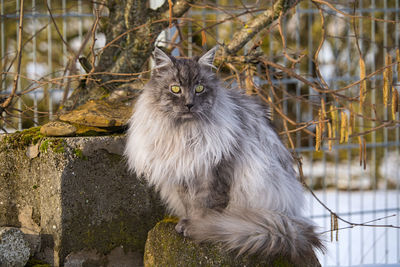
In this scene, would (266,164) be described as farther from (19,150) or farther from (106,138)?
(19,150)

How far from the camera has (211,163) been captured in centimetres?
224

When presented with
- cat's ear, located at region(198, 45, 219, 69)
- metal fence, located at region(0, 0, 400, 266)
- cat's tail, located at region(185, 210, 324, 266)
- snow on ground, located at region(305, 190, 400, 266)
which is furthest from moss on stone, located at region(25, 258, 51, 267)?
snow on ground, located at region(305, 190, 400, 266)

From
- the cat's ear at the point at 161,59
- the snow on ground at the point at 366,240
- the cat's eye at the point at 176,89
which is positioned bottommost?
the snow on ground at the point at 366,240

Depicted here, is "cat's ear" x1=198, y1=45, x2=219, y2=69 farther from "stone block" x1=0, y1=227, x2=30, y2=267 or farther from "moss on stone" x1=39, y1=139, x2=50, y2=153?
"stone block" x1=0, y1=227, x2=30, y2=267

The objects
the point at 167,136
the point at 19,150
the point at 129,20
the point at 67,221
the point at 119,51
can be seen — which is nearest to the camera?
the point at 167,136

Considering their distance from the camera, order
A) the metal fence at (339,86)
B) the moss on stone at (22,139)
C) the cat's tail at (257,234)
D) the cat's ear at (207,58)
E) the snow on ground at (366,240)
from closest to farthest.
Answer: the cat's tail at (257,234), the cat's ear at (207,58), the moss on stone at (22,139), the snow on ground at (366,240), the metal fence at (339,86)

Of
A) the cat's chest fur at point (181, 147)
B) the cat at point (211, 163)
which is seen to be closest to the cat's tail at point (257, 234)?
the cat at point (211, 163)

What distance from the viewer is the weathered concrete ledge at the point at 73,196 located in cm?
245

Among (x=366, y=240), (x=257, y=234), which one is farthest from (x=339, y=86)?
(x=257, y=234)

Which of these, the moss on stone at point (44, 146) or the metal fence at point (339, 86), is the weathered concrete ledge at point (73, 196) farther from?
the metal fence at point (339, 86)

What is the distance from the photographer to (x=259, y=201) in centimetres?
233

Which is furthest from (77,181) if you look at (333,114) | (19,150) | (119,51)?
(333,114)

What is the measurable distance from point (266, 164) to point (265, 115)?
33 cm

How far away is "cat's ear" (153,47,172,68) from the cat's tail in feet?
2.65
